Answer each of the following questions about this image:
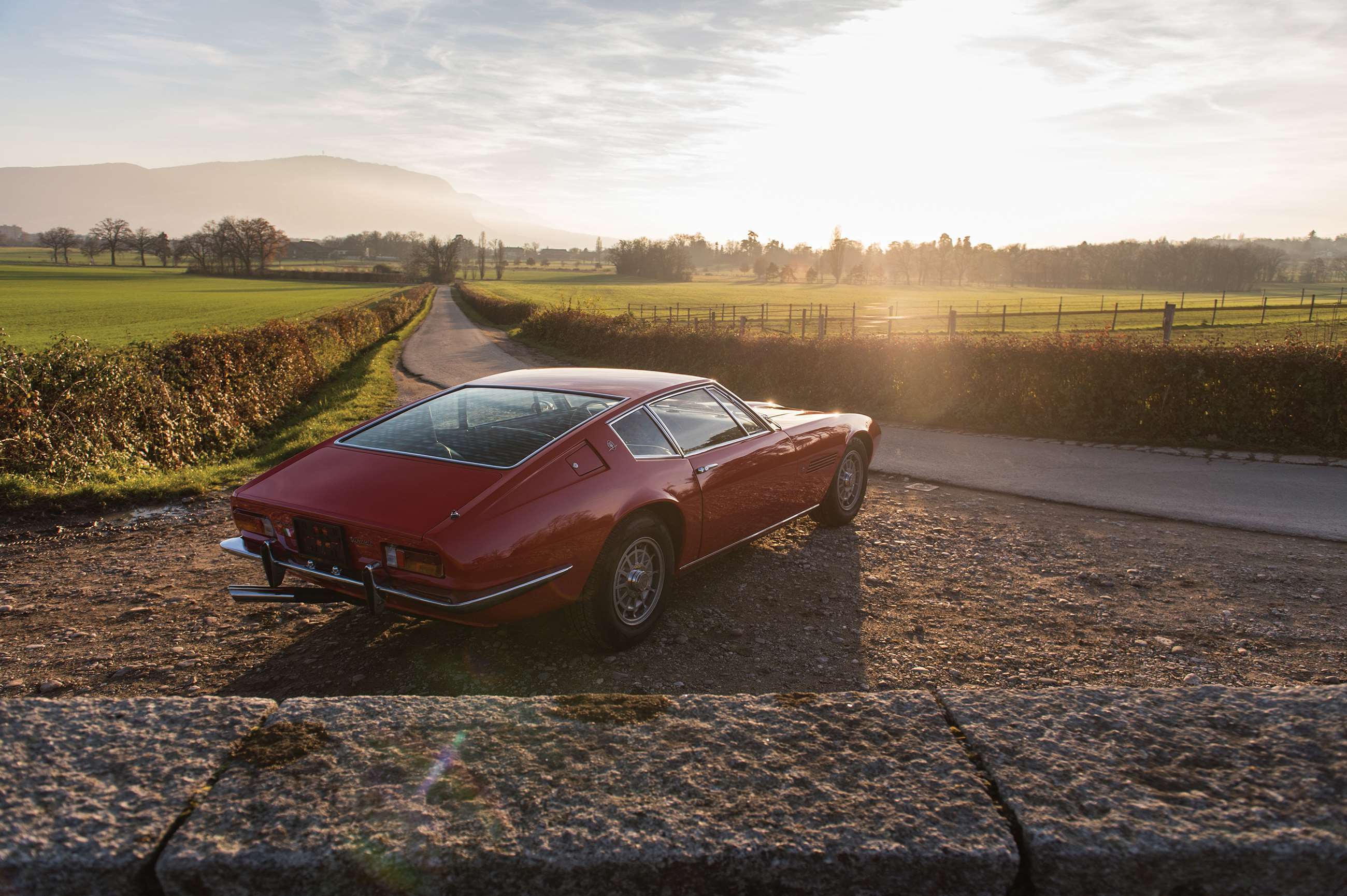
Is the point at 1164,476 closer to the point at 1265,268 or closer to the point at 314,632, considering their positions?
the point at 314,632

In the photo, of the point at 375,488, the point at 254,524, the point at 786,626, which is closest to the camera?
the point at 375,488

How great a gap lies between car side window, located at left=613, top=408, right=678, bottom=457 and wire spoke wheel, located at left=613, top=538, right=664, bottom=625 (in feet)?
1.62

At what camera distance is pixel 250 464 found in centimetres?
924

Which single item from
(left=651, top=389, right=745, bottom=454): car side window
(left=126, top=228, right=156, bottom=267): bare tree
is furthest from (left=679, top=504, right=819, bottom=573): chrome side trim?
(left=126, top=228, right=156, bottom=267): bare tree

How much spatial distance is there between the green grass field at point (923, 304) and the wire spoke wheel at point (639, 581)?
18624 mm

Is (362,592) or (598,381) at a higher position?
(598,381)

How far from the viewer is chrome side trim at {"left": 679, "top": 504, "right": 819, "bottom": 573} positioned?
15.4ft

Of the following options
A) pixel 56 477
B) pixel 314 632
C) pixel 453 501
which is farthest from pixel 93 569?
pixel 453 501

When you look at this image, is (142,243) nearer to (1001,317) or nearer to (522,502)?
(1001,317)

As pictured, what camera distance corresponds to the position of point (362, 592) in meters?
3.71

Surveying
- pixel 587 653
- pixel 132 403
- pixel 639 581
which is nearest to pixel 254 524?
pixel 587 653

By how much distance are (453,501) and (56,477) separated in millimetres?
6539

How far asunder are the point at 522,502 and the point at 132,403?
7.96 metres

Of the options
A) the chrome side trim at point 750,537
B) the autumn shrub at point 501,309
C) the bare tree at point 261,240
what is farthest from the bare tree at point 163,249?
the chrome side trim at point 750,537
